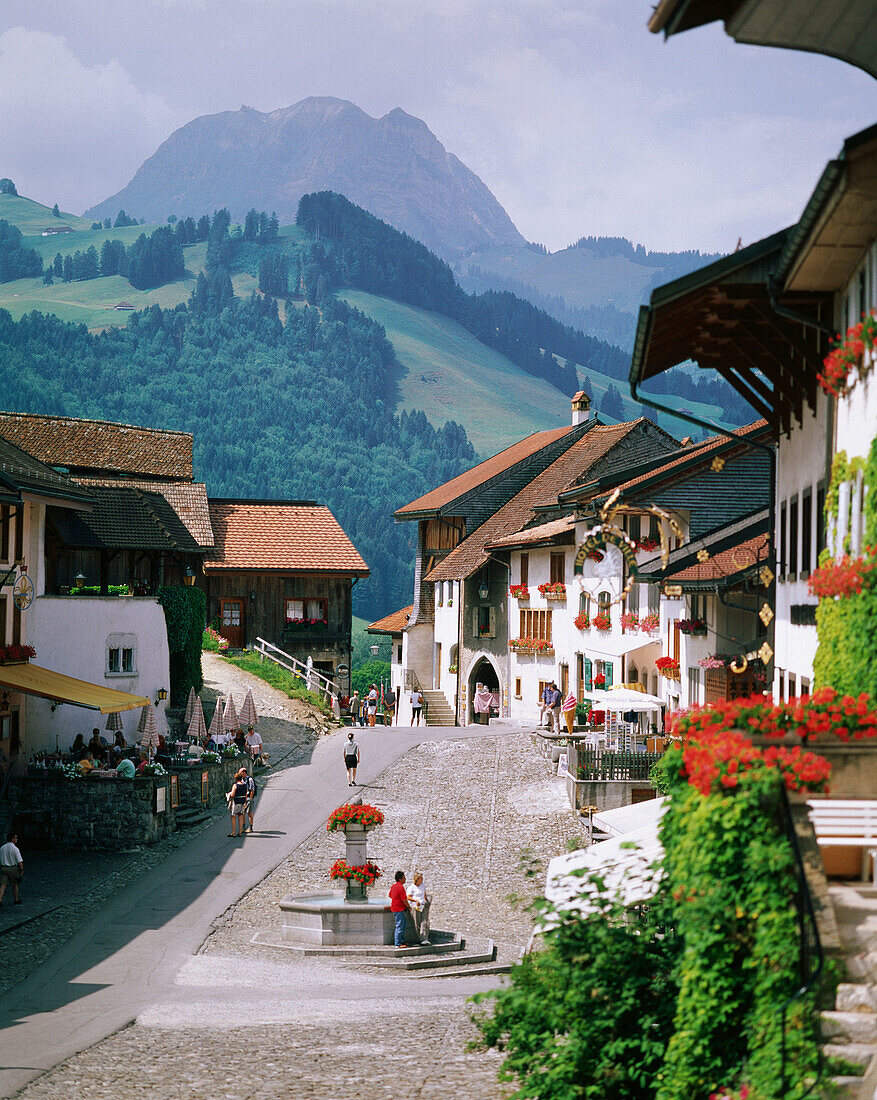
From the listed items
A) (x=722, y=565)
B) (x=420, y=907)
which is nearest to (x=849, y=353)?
(x=420, y=907)

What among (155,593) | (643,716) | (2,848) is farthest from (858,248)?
(155,593)

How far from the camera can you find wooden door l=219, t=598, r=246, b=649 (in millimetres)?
65562

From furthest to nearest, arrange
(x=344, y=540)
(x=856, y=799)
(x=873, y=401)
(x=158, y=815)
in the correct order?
1. (x=344, y=540)
2. (x=158, y=815)
3. (x=873, y=401)
4. (x=856, y=799)

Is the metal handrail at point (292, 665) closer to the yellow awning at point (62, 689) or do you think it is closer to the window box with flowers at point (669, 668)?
the yellow awning at point (62, 689)

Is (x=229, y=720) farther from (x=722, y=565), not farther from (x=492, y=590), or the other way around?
(x=492, y=590)

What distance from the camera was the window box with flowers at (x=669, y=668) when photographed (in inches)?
1496

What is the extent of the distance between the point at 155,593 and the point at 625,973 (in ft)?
113

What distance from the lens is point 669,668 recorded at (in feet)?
125

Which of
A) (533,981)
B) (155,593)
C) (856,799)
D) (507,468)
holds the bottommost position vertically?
(533,981)

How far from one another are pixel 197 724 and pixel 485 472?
123ft

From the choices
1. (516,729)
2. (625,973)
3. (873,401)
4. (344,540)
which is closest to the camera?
(625,973)

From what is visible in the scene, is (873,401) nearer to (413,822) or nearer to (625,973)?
(625,973)

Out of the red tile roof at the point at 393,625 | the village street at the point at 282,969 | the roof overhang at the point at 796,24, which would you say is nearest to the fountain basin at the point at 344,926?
the village street at the point at 282,969

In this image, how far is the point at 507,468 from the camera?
233 ft
